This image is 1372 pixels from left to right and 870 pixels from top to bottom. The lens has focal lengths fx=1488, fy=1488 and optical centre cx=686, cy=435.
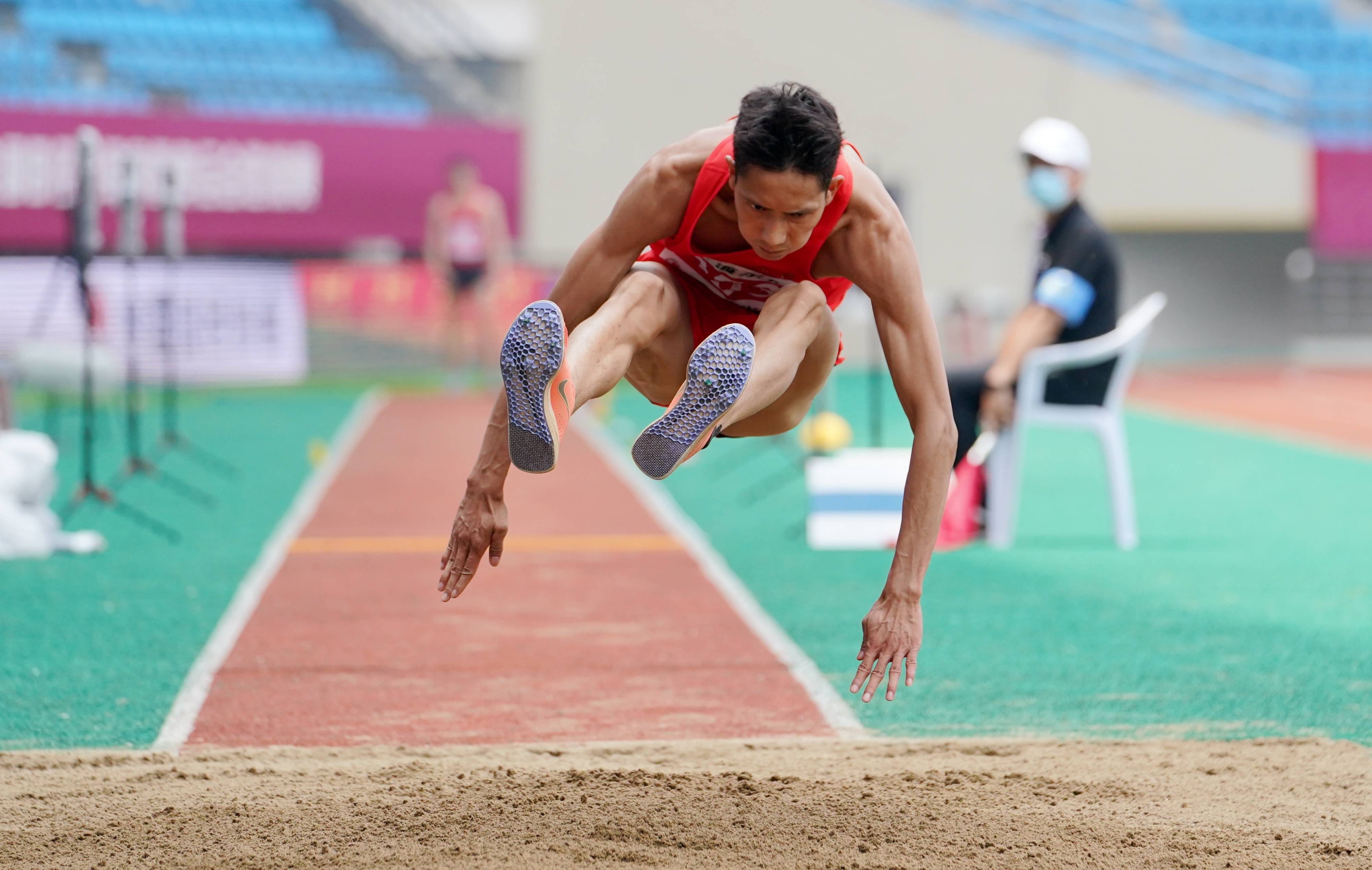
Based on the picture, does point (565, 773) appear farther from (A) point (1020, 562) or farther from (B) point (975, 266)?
(B) point (975, 266)

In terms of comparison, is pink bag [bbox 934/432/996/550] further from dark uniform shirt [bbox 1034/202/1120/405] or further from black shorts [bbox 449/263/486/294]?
black shorts [bbox 449/263/486/294]

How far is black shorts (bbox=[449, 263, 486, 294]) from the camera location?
1636 centimetres

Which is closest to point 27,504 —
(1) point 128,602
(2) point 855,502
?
(1) point 128,602

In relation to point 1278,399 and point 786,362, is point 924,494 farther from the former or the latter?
point 1278,399

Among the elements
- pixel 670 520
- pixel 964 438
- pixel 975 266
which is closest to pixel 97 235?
pixel 670 520

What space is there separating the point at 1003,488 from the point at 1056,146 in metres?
1.73

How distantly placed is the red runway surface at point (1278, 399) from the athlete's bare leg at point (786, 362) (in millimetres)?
9291

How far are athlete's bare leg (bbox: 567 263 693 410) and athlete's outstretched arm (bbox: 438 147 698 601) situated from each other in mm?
99

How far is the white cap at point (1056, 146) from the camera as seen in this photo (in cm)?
727

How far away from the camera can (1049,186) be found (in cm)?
732

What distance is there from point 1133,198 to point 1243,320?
3.32 meters

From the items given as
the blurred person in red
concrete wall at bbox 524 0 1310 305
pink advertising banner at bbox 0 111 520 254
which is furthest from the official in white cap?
concrete wall at bbox 524 0 1310 305

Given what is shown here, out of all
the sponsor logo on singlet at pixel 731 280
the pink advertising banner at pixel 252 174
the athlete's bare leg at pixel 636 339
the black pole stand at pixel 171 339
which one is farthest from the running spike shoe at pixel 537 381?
the pink advertising banner at pixel 252 174

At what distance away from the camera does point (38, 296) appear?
14250mm
